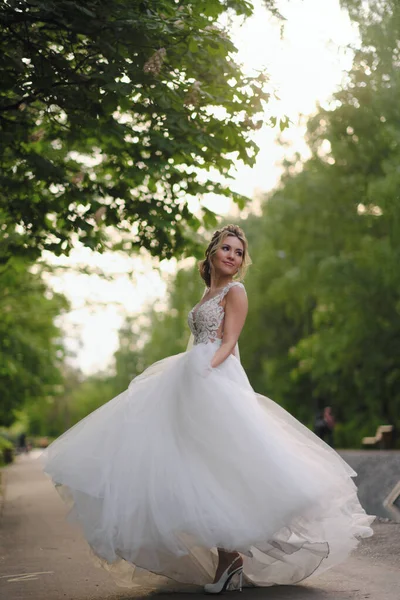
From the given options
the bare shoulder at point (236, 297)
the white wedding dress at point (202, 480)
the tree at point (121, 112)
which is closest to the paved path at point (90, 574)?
the white wedding dress at point (202, 480)

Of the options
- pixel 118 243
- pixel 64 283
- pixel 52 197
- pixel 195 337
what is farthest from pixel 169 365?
pixel 64 283

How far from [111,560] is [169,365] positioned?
172cm

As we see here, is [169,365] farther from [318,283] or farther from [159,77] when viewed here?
[318,283]

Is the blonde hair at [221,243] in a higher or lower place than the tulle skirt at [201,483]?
higher

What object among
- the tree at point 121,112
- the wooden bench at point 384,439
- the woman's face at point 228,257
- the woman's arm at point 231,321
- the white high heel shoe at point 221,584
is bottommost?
the wooden bench at point 384,439

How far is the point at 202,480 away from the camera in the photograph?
23.5 ft

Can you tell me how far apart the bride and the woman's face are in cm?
1

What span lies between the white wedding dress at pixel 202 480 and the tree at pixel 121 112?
157 inches

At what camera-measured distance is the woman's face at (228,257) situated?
8.11 meters

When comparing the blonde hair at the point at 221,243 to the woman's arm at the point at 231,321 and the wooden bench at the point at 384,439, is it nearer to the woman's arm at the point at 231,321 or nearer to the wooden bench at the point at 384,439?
the woman's arm at the point at 231,321

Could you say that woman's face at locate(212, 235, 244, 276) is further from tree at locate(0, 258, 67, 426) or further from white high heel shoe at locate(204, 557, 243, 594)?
tree at locate(0, 258, 67, 426)

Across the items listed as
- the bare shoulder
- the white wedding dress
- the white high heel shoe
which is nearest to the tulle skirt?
the white wedding dress

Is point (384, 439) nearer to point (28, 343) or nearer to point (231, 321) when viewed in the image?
point (28, 343)

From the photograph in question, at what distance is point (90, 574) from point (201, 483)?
2496 millimetres
